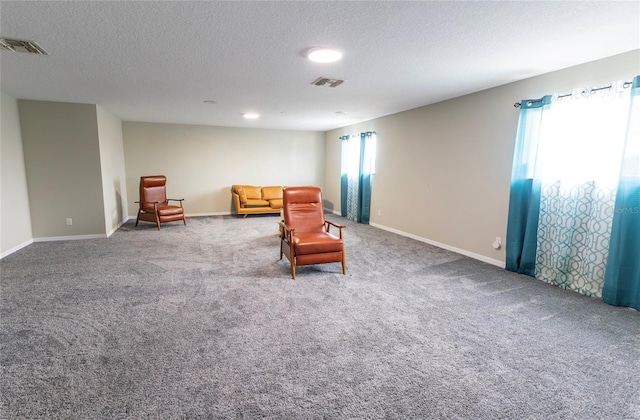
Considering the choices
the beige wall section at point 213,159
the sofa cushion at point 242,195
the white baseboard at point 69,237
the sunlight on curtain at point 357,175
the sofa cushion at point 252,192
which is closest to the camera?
the white baseboard at point 69,237

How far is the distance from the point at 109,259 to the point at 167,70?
8.55 feet

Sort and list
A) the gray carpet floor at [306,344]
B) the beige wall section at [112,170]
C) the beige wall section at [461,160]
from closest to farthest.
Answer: the gray carpet floor at [306,344]
the beige wall section at [461,160]
the beige wall section at [112,170]

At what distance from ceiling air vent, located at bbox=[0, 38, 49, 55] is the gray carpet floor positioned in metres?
2.21

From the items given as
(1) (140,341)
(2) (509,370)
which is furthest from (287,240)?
(2) (509,370)

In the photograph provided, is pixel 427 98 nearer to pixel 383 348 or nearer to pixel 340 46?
pixel 340 46

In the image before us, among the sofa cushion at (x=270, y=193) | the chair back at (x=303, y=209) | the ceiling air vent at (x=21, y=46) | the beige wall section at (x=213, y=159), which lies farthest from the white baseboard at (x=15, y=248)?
the sofa cushion at (x=270, y=193)

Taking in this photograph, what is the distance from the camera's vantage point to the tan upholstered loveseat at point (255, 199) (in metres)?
7.47

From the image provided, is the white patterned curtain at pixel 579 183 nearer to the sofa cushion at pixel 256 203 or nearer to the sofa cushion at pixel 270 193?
the sofa cushion at pixel 256 203

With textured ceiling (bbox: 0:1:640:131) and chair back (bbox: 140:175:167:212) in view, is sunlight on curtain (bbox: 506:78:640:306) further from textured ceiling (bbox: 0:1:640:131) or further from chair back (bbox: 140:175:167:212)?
chair back (bbox: 140:175:167:212)

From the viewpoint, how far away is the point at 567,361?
Result: 6.75 feet

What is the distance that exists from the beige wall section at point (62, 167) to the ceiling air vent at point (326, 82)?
3830 millimetres

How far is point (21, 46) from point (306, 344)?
3.32 metres

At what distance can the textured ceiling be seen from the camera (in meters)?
2.00

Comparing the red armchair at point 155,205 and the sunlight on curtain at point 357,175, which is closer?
the red armchair at point 155,205
